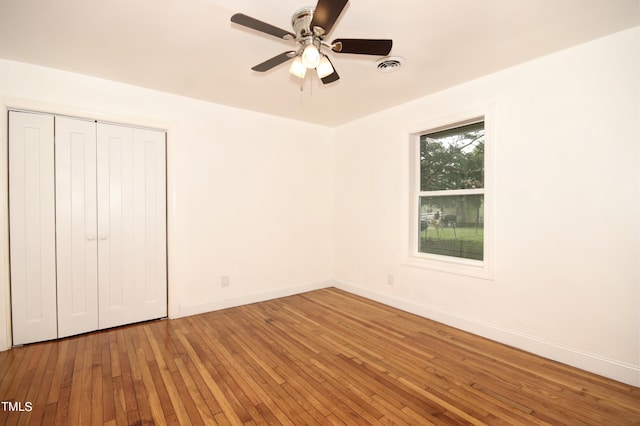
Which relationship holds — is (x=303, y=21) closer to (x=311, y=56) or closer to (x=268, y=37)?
(x=311, y=56)

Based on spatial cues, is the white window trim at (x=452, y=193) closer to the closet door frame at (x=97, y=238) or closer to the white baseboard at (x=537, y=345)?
the white baseboard at (x=537, y=345)

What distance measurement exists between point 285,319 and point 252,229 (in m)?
1.32

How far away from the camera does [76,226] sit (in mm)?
3010

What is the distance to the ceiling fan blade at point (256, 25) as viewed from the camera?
5.26 ft

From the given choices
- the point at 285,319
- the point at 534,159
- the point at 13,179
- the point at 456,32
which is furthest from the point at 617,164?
the point at 13,179

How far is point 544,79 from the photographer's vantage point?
261cm

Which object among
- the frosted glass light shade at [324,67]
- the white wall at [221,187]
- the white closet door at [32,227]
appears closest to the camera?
the frosted glass light shade at [324,67]

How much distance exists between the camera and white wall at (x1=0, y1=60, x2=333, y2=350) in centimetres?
290

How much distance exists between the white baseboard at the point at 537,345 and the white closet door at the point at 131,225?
3.00 metres

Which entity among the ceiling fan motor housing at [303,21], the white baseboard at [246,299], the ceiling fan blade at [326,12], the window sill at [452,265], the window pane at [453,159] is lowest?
the white baseboard at [246,299]

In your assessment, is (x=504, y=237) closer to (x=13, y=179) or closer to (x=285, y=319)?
(x=285, y=319)

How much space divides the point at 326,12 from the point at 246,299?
3.46 metres

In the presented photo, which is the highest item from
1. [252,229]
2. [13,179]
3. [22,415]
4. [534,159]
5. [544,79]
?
[544,79]

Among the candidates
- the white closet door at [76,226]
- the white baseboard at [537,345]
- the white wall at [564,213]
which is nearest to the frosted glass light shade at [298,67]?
the white wall at [564,213]
